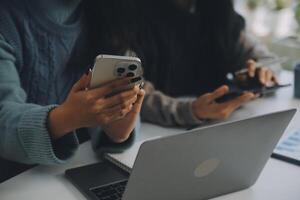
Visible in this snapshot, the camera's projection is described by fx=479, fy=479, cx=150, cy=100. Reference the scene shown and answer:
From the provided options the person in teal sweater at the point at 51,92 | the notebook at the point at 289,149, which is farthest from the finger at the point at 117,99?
the notebook at the point at 289,149

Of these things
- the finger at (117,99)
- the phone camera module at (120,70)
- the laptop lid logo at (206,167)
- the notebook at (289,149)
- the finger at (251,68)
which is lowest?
the notebook at (289,149)

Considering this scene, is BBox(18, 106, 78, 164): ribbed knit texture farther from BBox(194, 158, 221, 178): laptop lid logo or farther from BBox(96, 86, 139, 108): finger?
BBox(194, 158, 221, 178): laptop lid logo

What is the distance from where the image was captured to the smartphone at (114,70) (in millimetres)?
688

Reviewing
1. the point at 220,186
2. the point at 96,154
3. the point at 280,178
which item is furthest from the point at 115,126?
the point at 280,178

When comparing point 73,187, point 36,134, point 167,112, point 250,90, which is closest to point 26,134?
point 36,134

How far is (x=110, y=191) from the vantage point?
0.81 meters

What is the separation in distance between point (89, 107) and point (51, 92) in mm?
344

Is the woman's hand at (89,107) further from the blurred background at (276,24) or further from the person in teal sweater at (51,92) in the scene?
the blurred background at (276,24)

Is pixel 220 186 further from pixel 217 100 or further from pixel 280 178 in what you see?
pixel 217 100

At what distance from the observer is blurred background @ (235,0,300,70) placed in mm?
1701

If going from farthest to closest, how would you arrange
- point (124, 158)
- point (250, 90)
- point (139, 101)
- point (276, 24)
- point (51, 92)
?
point (276, 24), point (250, 90), point (51, 92), point (124, 158), point (139, 101)

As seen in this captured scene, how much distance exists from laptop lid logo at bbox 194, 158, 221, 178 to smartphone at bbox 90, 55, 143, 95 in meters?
0.17

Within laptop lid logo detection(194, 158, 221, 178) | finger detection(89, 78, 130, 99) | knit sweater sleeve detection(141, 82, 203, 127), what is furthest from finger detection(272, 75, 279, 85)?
finger detection(89, 78, 130, 99)

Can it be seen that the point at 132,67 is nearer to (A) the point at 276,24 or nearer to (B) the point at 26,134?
(B) the point at 26,134
